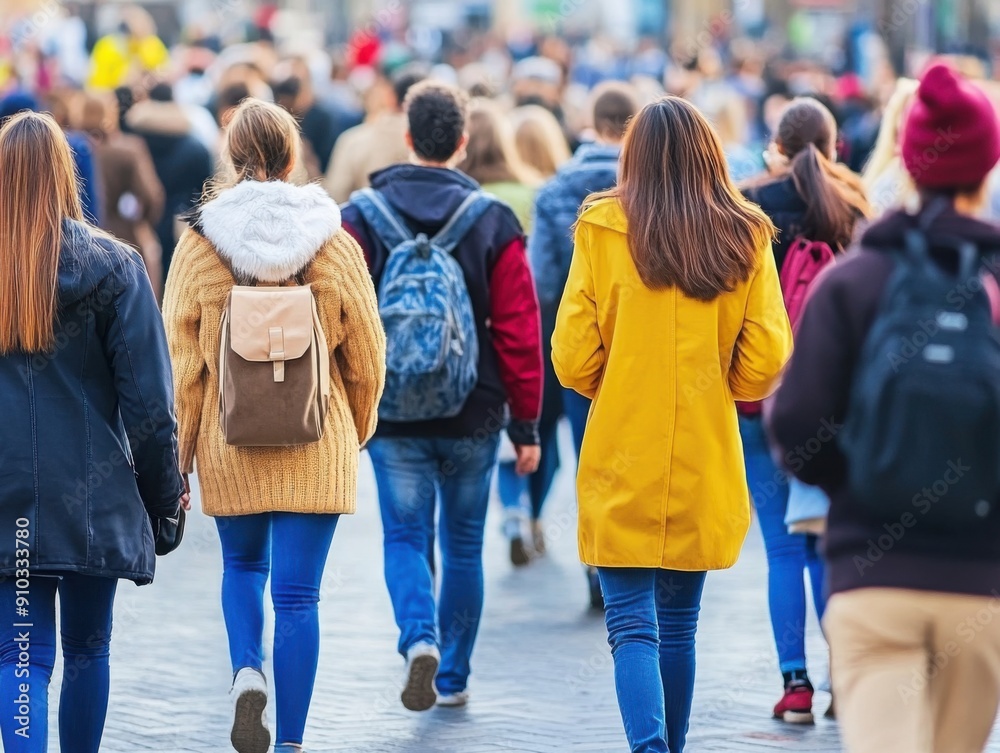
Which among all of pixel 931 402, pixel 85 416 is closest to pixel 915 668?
pixel 931 402

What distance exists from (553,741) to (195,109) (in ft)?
34.9

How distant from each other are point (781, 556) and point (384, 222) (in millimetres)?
1751

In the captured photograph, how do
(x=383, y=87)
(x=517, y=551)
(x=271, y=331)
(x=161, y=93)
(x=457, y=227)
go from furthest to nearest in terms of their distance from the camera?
(x=161, y=93) → (x=383, y=87) → (x=517, y=551) → (x=457, y=227) → (x=271, y=331)

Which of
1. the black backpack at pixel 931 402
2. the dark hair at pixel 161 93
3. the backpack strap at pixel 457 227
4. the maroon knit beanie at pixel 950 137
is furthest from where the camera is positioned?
the dark hair at pixel 161 93

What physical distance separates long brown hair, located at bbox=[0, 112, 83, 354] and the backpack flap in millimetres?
641

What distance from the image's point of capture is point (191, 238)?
18.0ft

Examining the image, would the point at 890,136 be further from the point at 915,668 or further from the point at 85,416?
the point at 915,668

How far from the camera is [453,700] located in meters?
6.48

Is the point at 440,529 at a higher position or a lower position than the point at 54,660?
lower

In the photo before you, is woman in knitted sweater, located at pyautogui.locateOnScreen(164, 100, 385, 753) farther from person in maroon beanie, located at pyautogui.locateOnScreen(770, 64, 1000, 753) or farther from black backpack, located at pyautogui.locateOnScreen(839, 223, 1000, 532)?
black backpack, located at pyautogui.locateOnScreen(839, 223, 1000, 532)

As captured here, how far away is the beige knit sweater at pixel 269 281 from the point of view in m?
5.39

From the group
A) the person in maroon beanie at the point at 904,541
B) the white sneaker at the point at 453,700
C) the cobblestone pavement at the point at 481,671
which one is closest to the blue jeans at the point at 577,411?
the cobblestone pavement at the point at 481,671

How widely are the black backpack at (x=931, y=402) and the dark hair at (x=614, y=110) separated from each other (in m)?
4.59

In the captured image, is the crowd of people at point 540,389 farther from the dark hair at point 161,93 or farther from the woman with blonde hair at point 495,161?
the dark hair at point 161,93
